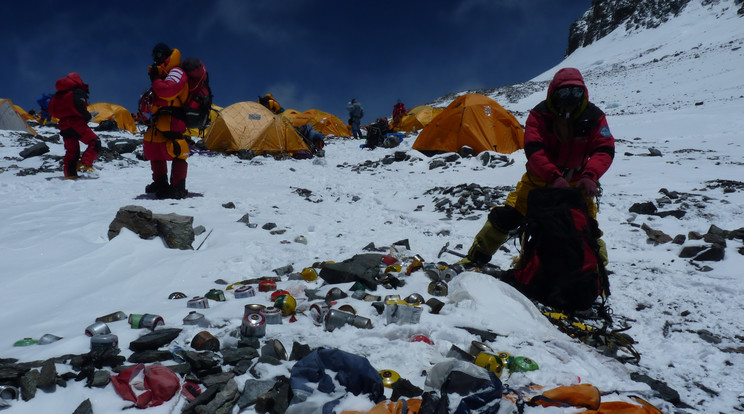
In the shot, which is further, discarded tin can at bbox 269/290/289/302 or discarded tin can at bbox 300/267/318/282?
discarded tin can at bbox 300/267/318/282

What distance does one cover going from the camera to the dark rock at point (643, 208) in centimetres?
529

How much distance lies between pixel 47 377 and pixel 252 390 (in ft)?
3.05

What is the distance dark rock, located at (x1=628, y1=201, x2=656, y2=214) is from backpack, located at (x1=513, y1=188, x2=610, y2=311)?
291 centimetres

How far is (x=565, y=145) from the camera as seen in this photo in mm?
3525

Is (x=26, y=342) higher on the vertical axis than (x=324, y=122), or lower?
lower

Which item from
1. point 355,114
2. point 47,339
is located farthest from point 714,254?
point 355,114

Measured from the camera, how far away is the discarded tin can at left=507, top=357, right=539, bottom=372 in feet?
6.70

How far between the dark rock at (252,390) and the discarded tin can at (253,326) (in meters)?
0.45

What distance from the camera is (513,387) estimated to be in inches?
75.8

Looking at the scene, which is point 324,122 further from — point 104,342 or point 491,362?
point 491,362

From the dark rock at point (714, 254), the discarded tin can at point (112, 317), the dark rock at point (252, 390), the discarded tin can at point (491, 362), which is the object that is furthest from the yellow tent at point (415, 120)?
the dark rock at point (252, 390)

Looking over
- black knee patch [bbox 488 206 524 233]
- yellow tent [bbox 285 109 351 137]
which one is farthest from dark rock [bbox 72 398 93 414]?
yellow tent [bbox 285 109 351 137]

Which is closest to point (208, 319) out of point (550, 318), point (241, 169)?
point (550, 318)

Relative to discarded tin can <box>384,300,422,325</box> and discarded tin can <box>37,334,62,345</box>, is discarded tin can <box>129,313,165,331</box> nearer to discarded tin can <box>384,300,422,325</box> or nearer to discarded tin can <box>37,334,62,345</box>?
discarded tin can <box>37,334,62,345</box>
